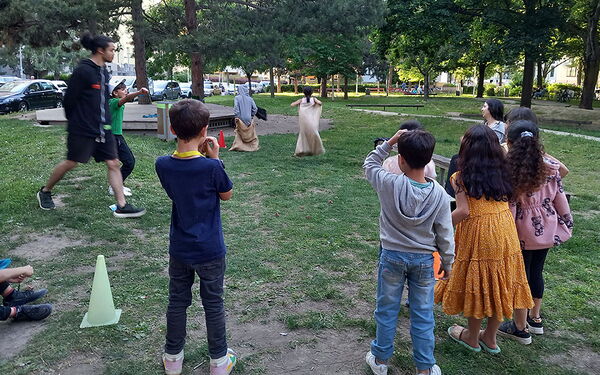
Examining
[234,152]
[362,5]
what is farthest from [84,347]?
[362,5]

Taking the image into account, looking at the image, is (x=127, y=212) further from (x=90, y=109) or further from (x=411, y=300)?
(x=411, y=300)

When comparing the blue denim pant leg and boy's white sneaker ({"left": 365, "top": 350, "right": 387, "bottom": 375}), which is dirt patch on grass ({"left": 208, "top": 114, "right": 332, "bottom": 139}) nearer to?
boy's white sneaker ({"left": 365, "top": 350, "right": 387, "bottom": 375})

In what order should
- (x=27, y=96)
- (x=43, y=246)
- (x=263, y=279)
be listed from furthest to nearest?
(x=27, y=96), (x=43, y=246), (x=263, y=279)

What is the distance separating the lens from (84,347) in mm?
3211

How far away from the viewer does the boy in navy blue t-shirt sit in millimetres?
2807

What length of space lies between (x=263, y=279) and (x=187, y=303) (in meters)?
1.43

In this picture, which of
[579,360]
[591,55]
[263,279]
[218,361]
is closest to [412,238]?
[218,361]

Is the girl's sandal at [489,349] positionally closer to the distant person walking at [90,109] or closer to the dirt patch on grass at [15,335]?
the dirt patch on grass at [15,335]

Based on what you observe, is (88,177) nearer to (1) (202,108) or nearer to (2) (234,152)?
(2) (234,152)

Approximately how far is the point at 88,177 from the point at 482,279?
6399 millimetres

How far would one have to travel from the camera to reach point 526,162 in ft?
10.7

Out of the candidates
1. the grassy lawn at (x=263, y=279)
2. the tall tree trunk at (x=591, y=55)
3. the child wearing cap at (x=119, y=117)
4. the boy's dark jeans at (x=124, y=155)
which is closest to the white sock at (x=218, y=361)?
the grassy lawn at (x=263, y=279)

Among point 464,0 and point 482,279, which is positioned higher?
point 464,0

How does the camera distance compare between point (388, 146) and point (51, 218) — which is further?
point (51, 218)
